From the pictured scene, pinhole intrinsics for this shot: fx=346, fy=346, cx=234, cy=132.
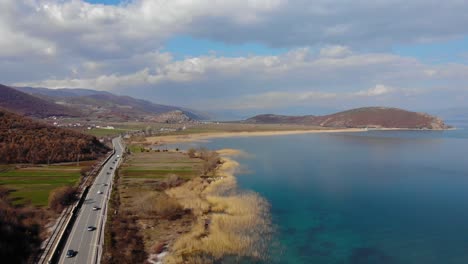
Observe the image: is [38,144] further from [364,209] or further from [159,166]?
[364,209]

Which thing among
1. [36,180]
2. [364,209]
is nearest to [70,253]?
[36,180]

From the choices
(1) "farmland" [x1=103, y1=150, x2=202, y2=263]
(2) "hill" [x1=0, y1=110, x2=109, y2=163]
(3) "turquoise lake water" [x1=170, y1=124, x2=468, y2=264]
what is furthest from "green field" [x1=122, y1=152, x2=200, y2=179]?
(2) "hill" [x1=0, y1=110, x2=109, y2=163]

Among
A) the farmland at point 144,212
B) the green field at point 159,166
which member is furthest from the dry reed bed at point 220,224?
the green field at point 159,166

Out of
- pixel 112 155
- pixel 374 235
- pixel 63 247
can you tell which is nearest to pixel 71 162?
pixel 112 155

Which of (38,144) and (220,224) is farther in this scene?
(38,144)

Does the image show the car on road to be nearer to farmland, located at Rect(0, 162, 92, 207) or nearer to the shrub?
the shrub

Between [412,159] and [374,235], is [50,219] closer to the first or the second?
[374,235]
